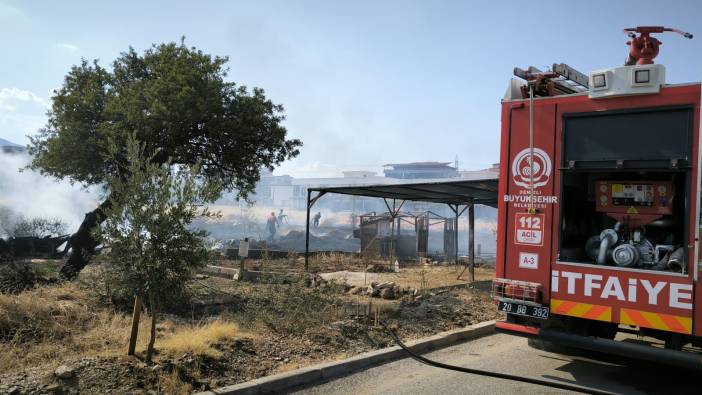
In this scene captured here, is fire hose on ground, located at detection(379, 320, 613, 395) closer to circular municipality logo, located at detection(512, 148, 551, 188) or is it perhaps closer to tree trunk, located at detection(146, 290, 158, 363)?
circular municipality logo, located at detection(512, 148, 551, 188)

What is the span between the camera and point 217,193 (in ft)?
18.7

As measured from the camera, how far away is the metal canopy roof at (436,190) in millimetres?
13406

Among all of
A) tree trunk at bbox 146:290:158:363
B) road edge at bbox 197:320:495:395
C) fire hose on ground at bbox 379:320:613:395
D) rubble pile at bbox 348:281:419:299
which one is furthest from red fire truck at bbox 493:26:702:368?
rubble pile at bbox 348:281:419:299

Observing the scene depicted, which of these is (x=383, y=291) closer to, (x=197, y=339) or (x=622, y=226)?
(x=197, y=339)

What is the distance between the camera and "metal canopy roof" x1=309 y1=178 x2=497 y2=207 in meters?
13.4

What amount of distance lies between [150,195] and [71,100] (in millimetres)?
8277

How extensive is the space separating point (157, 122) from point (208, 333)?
649 centimetres

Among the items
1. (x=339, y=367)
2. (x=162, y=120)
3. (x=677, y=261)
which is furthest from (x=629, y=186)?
(x=162, y=120)

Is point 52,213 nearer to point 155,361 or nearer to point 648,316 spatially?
point 155,361

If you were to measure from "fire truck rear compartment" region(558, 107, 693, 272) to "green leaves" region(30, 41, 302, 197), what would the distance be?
8.11 meters

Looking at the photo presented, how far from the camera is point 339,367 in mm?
5938

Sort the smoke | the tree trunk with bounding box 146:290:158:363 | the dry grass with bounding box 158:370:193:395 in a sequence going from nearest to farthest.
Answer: the dry grass with bounding box 158:370:193:395 → the tree trunk with bounding box 146:290:158:363 → the smoke

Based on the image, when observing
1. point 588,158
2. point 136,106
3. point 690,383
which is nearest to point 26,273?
point 136,106

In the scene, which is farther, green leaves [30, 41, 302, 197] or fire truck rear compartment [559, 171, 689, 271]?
green leaves [30, 41, 302, 197]
